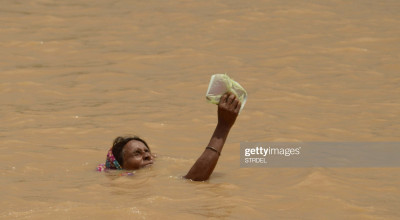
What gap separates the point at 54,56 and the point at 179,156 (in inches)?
168

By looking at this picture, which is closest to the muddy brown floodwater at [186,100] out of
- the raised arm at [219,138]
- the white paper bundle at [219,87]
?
the raised arm at [219,138]

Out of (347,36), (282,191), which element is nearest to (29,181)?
(282,191)

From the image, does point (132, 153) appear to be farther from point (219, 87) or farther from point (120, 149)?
point (219, 87)

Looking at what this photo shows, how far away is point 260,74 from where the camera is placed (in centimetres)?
927

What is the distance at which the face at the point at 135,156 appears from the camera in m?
6.06

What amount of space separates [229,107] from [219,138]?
243 mm

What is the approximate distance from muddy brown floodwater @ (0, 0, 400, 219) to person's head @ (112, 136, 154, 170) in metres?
0.13

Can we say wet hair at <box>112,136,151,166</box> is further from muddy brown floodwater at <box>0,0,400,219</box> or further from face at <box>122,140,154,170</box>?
muddy brown floodwater at <box>0,0,400,219</box>

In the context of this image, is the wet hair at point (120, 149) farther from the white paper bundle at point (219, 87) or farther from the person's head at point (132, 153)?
the white paper bundle at point (219, 87)

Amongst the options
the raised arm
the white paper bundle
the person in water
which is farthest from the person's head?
the white paper bundle

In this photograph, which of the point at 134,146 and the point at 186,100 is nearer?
the point at 134,146

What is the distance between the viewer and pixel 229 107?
5309 mm

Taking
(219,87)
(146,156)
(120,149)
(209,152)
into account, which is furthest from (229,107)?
(120,149)

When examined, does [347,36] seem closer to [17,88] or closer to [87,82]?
[87,82]
